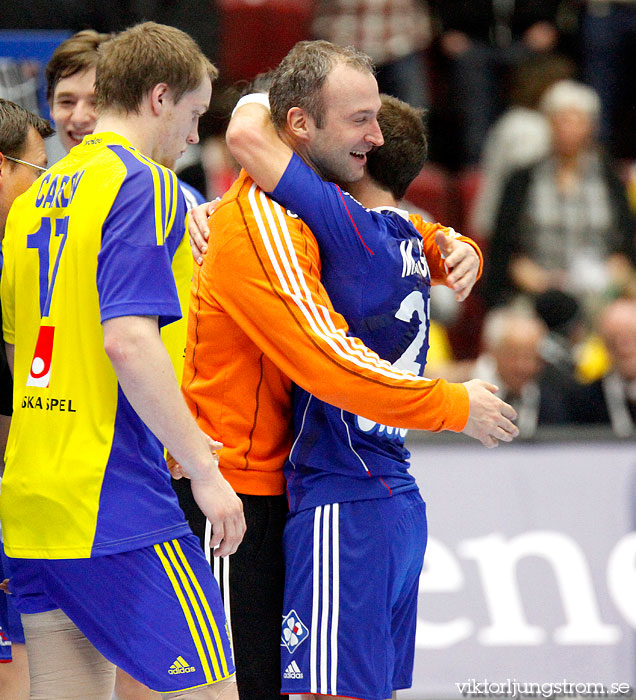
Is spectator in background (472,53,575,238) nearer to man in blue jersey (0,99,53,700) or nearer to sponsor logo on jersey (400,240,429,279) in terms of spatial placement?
sponsor logo on jersey (400,240,429,279)

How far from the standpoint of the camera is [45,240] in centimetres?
282

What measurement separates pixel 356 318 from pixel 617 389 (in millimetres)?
3844

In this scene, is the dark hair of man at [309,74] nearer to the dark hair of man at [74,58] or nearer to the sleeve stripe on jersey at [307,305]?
the sleeve stripe on jersey at [307,305]

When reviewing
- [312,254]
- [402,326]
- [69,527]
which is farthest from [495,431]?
[69,527]

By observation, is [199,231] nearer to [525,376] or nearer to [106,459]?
[106,459]

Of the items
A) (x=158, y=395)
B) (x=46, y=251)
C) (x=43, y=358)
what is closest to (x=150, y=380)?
(x=158, y=395)

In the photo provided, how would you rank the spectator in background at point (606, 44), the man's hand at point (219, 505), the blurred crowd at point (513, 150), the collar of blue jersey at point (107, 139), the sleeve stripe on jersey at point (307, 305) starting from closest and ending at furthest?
the man's hand at point (219, 505), the collar of blue jersey at point (107, 139), the sleeve stripe on jersey at point (307, 305), the blurred crowd at point (513, 150), the spectator in background at point (606, 44)

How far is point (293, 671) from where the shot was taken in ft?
10.9

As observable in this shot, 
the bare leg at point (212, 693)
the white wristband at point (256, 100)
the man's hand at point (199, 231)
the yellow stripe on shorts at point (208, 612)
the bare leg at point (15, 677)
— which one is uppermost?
the white wristband at point (256, 100)

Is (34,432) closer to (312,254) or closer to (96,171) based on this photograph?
(96,171)

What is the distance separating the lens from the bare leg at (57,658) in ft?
9.28

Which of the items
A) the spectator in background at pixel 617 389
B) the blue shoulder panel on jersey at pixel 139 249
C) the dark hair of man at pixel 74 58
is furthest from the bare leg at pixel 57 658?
the spectator in background at pixel 617 389

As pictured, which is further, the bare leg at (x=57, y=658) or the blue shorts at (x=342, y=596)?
the blue shorts at (x=342, y=596)

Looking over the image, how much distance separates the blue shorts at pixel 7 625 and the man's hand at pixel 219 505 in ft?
3.46
